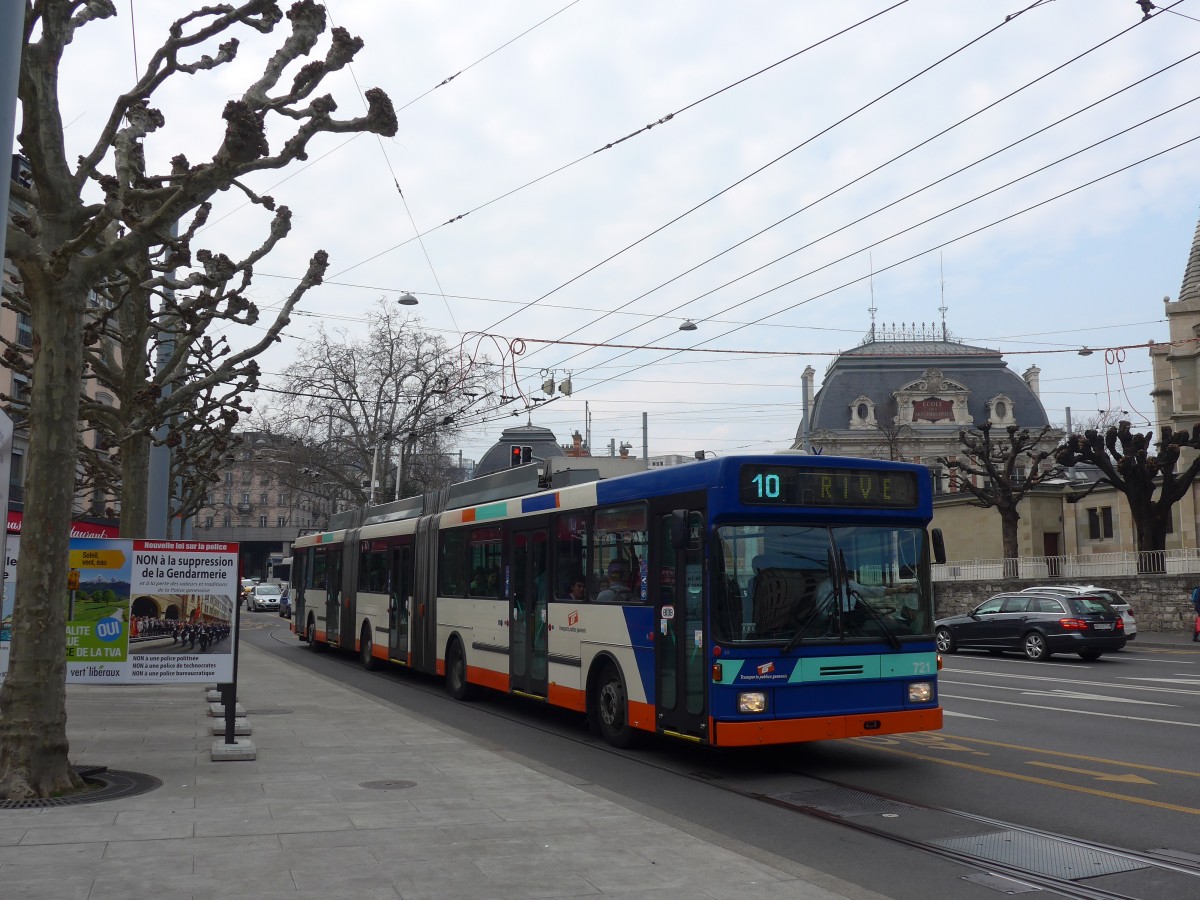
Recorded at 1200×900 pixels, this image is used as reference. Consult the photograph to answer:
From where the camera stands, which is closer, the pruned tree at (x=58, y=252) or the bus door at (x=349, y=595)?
the pruned tree at (x=58, y=252)

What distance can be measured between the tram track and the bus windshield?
138cm

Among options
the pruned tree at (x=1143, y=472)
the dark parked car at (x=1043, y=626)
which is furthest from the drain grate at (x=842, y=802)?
the pruned tree at (x=1143, y=472)

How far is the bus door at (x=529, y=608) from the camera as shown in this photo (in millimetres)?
13906

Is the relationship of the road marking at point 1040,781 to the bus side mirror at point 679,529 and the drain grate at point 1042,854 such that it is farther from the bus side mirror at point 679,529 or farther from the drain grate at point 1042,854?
Answer: the bus side mirror at point 679,529

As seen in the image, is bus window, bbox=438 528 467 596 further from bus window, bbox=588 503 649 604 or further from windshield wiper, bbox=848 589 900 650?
windshield wiper, bbox=848 589 900 650

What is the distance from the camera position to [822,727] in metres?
10.1

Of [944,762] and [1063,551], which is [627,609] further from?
[1063,551]

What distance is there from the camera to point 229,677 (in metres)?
11.1

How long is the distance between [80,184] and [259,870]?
19.8 feet

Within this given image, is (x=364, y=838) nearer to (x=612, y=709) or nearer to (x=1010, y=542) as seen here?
(x=612, y=709)

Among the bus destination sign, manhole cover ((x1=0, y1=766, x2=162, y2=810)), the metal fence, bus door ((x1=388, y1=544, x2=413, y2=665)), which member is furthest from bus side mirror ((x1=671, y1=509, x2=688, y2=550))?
the metal fence

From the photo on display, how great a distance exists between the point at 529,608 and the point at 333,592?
12.3 metres

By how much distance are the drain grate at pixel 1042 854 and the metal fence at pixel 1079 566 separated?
27188 millimetres

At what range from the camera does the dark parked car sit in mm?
24859
